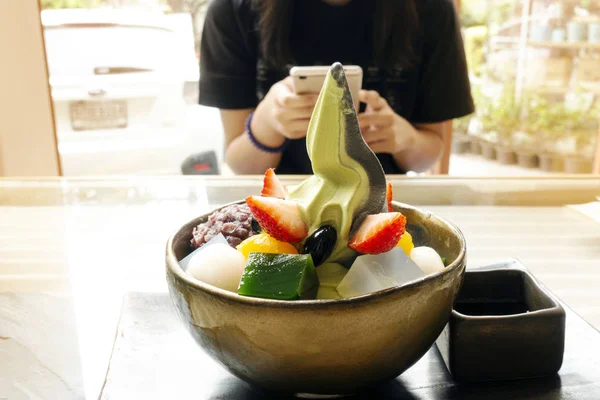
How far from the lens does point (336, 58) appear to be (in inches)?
A: 64.6

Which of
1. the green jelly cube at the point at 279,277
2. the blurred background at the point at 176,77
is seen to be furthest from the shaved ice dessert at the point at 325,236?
the blurred background at the point at 176,77

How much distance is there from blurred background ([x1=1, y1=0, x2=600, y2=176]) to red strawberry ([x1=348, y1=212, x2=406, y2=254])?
175 cm

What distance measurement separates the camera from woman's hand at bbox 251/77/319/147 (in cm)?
135

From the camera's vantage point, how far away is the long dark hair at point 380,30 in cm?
157

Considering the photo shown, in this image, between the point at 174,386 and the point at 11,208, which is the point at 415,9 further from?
the point at 174,386

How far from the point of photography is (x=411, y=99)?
5.66ft

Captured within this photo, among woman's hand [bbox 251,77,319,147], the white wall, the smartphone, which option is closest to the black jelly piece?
the smartphone

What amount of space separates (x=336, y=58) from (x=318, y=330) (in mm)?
1247

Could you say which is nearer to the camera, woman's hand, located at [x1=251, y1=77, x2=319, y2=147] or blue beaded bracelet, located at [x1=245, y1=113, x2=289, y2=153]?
woman's hand, located at [x1=251, y1=77, x2=319, y2=147]

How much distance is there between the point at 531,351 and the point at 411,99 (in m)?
1.20

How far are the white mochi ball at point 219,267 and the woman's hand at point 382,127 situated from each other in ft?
2.93

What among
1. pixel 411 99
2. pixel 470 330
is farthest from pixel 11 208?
pixel 411 99

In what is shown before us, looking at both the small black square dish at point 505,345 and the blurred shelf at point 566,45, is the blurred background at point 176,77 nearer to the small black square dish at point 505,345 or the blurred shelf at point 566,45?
the blurred shelf at point 566,45

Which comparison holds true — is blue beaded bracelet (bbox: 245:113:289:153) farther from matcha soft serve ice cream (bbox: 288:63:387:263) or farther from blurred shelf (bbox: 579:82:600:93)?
blurred shelf (bbox: 579:82:600:93)
